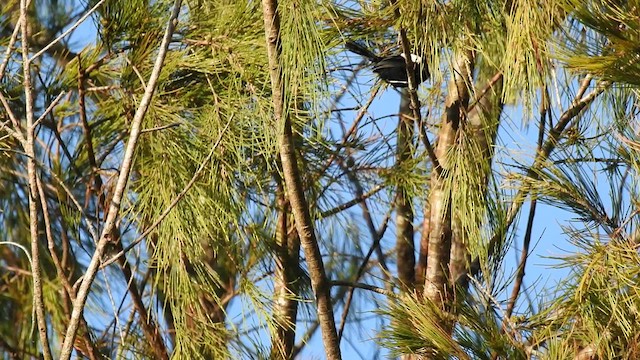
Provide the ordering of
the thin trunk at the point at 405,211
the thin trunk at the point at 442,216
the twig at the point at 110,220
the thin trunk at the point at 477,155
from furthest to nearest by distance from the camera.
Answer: the thin trunk at the point at 405,211 → the thin trunk at the point at 442,216 → the thin trunk at the point at 477,155 → the twig at the point at 110,220

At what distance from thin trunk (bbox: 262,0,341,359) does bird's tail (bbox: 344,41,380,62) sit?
1.02 ft

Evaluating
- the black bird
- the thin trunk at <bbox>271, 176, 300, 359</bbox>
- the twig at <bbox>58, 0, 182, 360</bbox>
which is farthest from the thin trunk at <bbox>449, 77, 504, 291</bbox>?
the twig at <bbox>58, 0, 182, 360</bbox>

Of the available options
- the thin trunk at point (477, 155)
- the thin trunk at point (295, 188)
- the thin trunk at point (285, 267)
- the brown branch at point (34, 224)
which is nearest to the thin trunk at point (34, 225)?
the brown branch at point (34, 224)

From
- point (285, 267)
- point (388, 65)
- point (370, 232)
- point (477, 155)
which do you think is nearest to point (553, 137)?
point (477, 155)

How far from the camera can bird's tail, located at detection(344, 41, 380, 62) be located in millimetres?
1776

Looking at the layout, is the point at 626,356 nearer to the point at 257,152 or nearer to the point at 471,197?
the point at 471,197

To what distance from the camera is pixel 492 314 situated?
156cm

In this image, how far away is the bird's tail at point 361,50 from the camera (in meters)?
1.78

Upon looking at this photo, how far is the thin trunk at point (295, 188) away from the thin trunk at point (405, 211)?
509 millimetres

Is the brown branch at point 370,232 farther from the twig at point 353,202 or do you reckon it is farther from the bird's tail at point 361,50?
the bird's tail at point 361,50

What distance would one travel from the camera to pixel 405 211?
229 cm

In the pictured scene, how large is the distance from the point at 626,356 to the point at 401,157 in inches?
32.1

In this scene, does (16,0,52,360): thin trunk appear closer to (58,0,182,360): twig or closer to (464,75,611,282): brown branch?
(58,0,182,360): twig

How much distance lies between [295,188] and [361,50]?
1.30 feet
